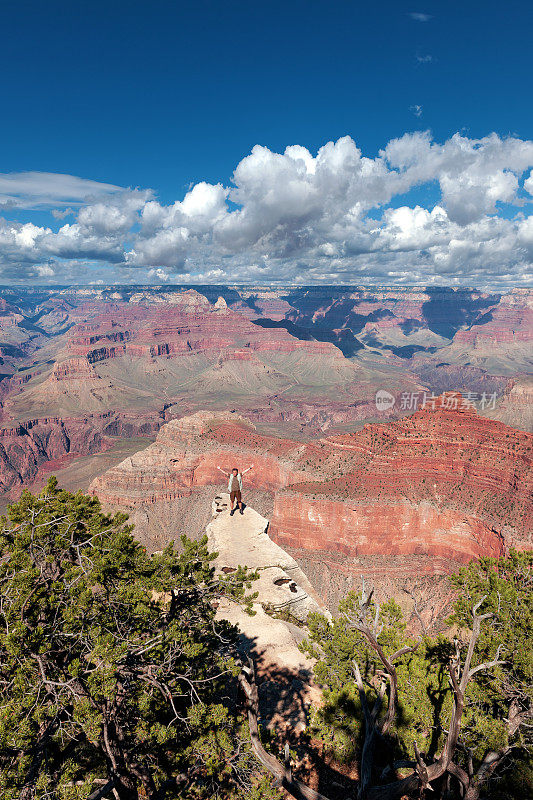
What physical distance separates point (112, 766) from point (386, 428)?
78.7 meters

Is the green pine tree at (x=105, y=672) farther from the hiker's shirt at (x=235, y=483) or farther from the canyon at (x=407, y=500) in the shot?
the canyon at (x=407, y=500)

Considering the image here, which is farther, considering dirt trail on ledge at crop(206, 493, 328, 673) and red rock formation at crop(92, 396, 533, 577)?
red rock formation at crop(92, 396, 533, 577)

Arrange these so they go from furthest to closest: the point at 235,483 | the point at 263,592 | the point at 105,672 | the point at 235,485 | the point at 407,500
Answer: the point at 407,500
the point at 235,485
the point at 235,483
the point at 263,592
the point at 105,672

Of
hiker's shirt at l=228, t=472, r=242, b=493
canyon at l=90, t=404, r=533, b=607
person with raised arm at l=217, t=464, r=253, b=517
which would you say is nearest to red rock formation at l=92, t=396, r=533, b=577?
canyon at l=90, t=404, r=533, b=607

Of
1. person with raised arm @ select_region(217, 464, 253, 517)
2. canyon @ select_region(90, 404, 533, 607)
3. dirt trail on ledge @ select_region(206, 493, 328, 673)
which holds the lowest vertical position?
canyon @ select_region(90, 404, 533, 607)

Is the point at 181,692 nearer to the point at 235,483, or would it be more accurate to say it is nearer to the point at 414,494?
the point at 235,483

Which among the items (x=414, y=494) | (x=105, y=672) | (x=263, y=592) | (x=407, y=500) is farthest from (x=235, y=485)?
(x=414, y=494)

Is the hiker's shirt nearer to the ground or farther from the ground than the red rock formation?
farther from the ground

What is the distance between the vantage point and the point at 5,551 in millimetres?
14102

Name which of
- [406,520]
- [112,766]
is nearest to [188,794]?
[112,766]

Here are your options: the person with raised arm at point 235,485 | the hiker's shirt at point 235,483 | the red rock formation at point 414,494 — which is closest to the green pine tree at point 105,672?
the person with raised arm at point 235,485

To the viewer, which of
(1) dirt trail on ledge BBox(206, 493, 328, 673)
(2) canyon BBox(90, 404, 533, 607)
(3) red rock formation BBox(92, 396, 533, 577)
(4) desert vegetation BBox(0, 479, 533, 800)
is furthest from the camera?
(2) canyon BBox(90, 404, 533, 607)

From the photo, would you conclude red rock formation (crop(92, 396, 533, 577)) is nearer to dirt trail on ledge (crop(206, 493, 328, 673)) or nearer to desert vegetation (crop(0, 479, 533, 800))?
dirt trail on ledge (crop(206, 493, 328, 673))

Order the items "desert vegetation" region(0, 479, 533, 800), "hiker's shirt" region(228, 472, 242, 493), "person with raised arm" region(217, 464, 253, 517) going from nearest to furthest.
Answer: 1. "desert vegetation" region(0, 479, 533, 800)
2. "person with raised arm" region(217, 464, 253, 517)
3. "hiker's shirt" region(228, 472, 242, 493)
